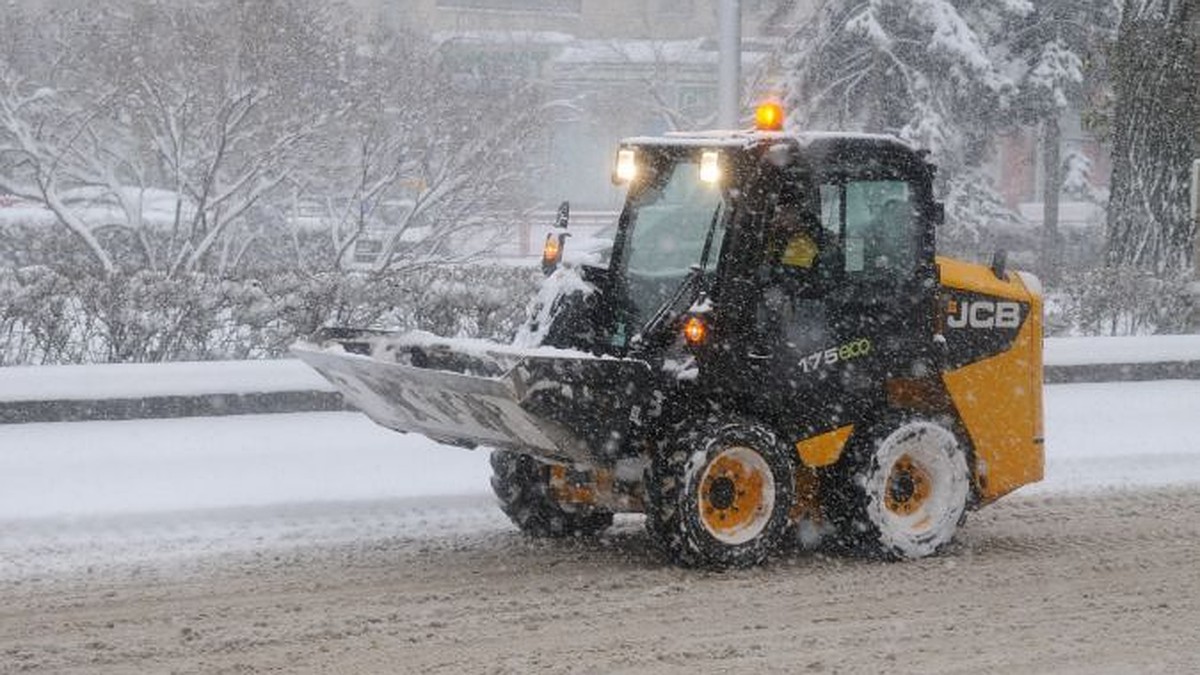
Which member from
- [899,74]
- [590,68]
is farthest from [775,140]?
[590,68]

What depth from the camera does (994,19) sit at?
31141 mm

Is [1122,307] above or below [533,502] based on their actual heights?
above

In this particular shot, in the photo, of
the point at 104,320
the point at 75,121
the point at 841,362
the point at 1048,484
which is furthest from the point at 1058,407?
the point at 75,121

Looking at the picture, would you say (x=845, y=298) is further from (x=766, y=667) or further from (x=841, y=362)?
(x=766, y=667)

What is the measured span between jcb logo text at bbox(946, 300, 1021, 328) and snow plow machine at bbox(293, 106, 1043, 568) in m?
0.01

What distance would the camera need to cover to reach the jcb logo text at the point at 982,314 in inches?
357

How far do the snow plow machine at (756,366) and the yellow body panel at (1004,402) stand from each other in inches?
0.4

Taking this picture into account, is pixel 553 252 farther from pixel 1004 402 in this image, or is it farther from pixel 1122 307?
pixel 1122 307

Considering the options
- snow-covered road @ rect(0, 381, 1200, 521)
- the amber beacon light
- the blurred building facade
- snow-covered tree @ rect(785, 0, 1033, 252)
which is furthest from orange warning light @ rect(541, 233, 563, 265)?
the blurred building facade

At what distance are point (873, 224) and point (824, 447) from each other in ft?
3.65

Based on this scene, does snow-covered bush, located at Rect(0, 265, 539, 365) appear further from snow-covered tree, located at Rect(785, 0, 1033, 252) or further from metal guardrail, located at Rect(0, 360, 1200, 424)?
snow-covered tree, located at Rect(785, 0, 1033, 252)

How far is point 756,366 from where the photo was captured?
28.1ft

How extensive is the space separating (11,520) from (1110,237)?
48.3ft

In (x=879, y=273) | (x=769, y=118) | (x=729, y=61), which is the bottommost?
(x=879, y=273)
